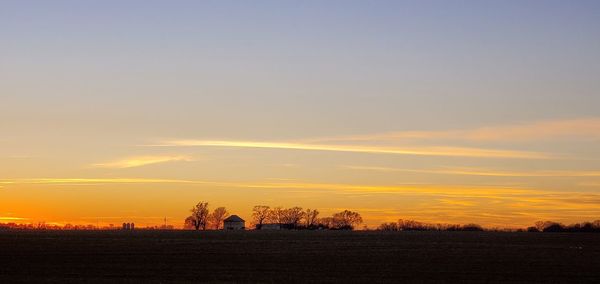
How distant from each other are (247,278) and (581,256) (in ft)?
94.0

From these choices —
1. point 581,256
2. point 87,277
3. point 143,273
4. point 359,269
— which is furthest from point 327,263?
point 581,256

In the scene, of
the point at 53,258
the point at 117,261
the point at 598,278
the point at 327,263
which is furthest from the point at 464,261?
the point at 53,258

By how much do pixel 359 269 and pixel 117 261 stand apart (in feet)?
48.8

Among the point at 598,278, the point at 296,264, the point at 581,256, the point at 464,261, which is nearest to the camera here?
the point at 598,278

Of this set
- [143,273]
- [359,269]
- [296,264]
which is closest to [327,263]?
[296,264]

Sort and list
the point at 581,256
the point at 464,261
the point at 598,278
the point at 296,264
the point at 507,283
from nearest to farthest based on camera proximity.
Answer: the point at 507,283, the point at 598,278, the point at 296,264, the point at 464,261, the point at 581,256

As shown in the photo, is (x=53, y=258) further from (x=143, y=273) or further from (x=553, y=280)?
(x=553, y=280)

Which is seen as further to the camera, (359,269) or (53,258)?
(53,258)

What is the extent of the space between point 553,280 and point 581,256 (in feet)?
66.5

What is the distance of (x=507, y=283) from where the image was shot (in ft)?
116

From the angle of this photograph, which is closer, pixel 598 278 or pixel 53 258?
pixel 598 278

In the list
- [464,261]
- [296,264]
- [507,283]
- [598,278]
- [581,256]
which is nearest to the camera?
[507,283]

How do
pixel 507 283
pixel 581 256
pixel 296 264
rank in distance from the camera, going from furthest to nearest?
pixel 581 256 < pixel 296 264 < pixel 507 283

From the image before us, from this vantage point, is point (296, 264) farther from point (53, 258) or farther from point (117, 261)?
point (53, 258)
